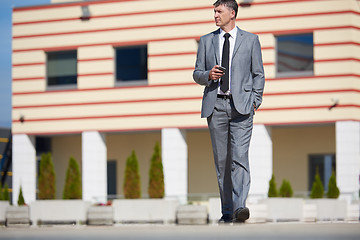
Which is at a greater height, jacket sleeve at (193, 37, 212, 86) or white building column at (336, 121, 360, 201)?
jacket sleeve at (193, 37, 212, 86)

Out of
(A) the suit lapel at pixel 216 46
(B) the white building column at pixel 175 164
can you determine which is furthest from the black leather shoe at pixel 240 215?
(B) the white building column at pixel 175 164

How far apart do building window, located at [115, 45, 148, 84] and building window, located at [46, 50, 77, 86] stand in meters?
1.82

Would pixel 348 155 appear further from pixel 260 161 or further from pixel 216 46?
pixel 216 46

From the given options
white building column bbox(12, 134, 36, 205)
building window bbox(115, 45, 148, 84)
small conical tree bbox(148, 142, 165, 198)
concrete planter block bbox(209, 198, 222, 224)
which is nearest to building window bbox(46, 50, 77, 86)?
building window bbox(115, 45, 148, 84)

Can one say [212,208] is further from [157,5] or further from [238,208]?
[238,208]

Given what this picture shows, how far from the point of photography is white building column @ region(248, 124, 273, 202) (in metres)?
27.8

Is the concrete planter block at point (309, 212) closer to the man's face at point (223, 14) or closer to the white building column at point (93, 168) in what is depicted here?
the white building column at point (93, 168)

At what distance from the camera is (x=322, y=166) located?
30.6 meters

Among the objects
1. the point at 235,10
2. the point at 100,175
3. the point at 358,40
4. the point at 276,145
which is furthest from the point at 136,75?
the point at 235,10

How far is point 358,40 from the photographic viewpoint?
27.3 m

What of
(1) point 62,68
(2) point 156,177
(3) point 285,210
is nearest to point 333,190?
(3) point 285,210

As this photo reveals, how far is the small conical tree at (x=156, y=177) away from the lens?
83.0ft

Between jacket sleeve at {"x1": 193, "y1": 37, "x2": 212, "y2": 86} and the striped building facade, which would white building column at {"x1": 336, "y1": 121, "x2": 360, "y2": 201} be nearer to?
the striped building facade

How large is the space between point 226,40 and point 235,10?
1.14 feet
